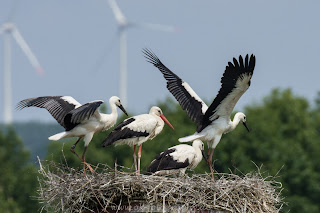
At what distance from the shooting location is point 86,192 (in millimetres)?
13766

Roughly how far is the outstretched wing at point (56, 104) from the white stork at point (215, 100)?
2.20m

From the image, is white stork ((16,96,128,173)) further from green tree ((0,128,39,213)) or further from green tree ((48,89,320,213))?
green tree ((0,128,39,213))

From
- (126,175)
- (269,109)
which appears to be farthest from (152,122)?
(269,109)

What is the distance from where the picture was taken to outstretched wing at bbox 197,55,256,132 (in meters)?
16.1

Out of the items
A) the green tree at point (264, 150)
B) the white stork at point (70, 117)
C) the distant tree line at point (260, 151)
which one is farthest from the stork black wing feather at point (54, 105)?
the green tree at point (264, 150)

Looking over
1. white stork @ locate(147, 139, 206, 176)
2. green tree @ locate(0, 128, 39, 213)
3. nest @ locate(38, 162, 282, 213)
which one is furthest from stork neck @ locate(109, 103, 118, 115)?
green tree @ locate(0, 128, 39, 213)

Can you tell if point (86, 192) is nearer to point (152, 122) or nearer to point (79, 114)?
point (79, 114)

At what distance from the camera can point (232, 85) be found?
16.3m

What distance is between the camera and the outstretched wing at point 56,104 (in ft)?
54.3

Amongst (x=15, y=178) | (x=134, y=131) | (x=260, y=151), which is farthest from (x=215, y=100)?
(x=15, y=178)

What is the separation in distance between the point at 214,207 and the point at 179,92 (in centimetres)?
455

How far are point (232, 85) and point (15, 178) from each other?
39.3 metres

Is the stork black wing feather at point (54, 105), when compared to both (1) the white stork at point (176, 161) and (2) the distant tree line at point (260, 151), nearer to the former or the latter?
(1) the white stork at point (176, 161)

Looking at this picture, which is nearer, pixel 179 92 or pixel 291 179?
pixel 179 92
